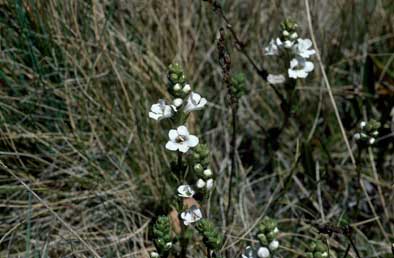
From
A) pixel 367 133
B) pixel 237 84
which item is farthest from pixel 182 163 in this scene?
pixel 367 133

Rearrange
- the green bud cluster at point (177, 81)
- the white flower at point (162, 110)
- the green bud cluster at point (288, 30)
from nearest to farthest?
the green bud cluster at point (177, 81) < the white flower at point (162, 110) < the green bud cluster at point (288, 30)

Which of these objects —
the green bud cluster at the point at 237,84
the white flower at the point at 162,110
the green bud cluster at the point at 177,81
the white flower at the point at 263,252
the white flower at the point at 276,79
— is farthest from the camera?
the white flower at the point at 276,79

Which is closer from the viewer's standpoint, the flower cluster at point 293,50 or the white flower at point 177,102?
the white flower at point 177,102

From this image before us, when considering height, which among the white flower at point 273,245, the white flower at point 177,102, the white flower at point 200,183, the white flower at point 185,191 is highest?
the white flower at point 177,102

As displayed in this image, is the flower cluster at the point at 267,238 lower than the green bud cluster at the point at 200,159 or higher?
lower

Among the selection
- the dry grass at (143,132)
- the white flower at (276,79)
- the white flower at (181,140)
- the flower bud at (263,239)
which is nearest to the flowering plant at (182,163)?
the white flower at (181,140)

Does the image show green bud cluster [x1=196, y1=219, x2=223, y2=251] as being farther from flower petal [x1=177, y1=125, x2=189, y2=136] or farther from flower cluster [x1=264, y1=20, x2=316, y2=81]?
Answer: flower cluster [x1=264, y1=20, x2=316, y2=81]

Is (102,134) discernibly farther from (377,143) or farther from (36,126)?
(377,143)

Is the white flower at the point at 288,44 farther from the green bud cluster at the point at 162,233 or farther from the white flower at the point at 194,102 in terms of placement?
the green bud cluster at the point at 162,233

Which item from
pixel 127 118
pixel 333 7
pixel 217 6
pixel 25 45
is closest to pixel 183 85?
pixel 217 6
